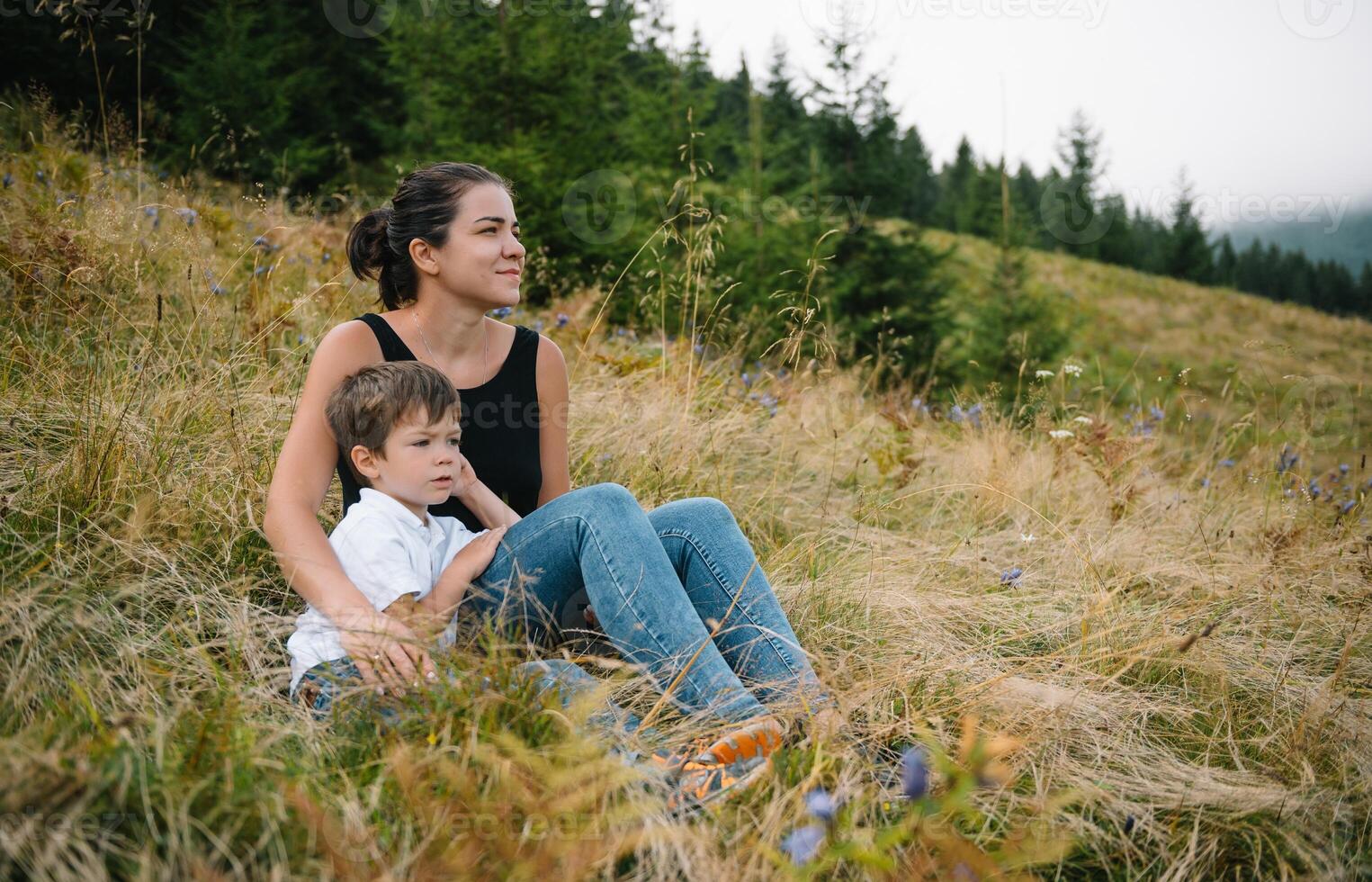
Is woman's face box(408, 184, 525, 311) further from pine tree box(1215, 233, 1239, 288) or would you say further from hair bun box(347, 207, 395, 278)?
pine tree box(1215, 233, 1239, 288)

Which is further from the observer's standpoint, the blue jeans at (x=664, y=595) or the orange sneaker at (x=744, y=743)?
the blue jeans at (x=664, y=595)

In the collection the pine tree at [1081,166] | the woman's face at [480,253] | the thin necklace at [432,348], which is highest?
the pine tree at [1081,166]

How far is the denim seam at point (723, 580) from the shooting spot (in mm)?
1871

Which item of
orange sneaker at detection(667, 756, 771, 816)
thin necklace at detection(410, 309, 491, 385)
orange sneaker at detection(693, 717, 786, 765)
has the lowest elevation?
orange sneaker at detection(667, 756, 771, 816)

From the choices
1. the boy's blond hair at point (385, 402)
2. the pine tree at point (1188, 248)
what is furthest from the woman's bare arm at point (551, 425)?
the pine tree at point (1188, 248)

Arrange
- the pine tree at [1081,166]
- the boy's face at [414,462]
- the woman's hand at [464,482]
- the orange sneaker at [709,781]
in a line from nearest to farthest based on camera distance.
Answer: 1. the orange sneaker at [709,781]
2. the boy's face at [414,462]
3. the woman's hand at [464,482]
4. the pine tree at [1081,166]

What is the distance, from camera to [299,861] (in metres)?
1.13

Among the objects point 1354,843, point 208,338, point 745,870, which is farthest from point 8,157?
point 1354,843

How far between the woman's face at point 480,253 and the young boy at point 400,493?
0.39 metres

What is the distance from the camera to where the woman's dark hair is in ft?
7.28

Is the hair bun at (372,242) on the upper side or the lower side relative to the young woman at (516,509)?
upper

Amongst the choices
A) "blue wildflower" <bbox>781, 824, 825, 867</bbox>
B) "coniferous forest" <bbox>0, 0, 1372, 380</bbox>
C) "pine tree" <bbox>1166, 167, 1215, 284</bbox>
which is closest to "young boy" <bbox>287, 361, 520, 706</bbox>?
"blue wildflower" <bbox>781, 824, 825, 867</bbox>

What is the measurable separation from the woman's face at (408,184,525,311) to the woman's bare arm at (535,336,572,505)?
0.24m

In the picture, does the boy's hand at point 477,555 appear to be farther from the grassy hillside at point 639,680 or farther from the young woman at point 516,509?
the grassy hillside at point 639,680
